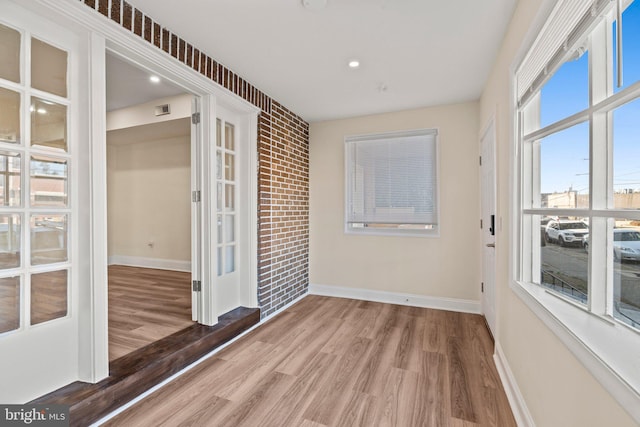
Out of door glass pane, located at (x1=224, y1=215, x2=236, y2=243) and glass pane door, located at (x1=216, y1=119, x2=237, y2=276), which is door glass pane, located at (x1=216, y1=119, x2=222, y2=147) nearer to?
glass pane door, located at (x1=216, y1=119, x2=237, y2=276)

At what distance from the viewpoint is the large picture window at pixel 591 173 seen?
2.99ft

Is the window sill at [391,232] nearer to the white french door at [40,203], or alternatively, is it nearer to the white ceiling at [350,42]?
the white ceiling at [350,42]

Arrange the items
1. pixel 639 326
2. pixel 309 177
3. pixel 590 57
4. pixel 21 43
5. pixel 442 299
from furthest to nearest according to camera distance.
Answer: pixel 309 177 < pixel 442 299 < pixel 21 43 < pixel 590 57 < pixel 639 326

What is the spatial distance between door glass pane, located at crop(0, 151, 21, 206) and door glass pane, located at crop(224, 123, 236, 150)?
1658 mm

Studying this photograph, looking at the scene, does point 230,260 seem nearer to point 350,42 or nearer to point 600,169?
point 350,42

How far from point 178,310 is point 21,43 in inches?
99.5

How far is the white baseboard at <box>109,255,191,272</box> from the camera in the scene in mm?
5117

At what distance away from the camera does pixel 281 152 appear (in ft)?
11.6

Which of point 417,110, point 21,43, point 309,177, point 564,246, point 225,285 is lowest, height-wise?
point 225,285

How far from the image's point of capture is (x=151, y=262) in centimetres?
534

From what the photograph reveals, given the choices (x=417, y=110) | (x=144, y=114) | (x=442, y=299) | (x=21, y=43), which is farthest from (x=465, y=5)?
(x=144, y=114)

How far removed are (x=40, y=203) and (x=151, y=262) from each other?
13.7ft

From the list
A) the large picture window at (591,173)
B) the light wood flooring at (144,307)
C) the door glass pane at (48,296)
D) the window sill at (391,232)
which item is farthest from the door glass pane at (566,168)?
the light wood flooring at (144,307)

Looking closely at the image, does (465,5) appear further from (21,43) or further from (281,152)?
(21,43)
